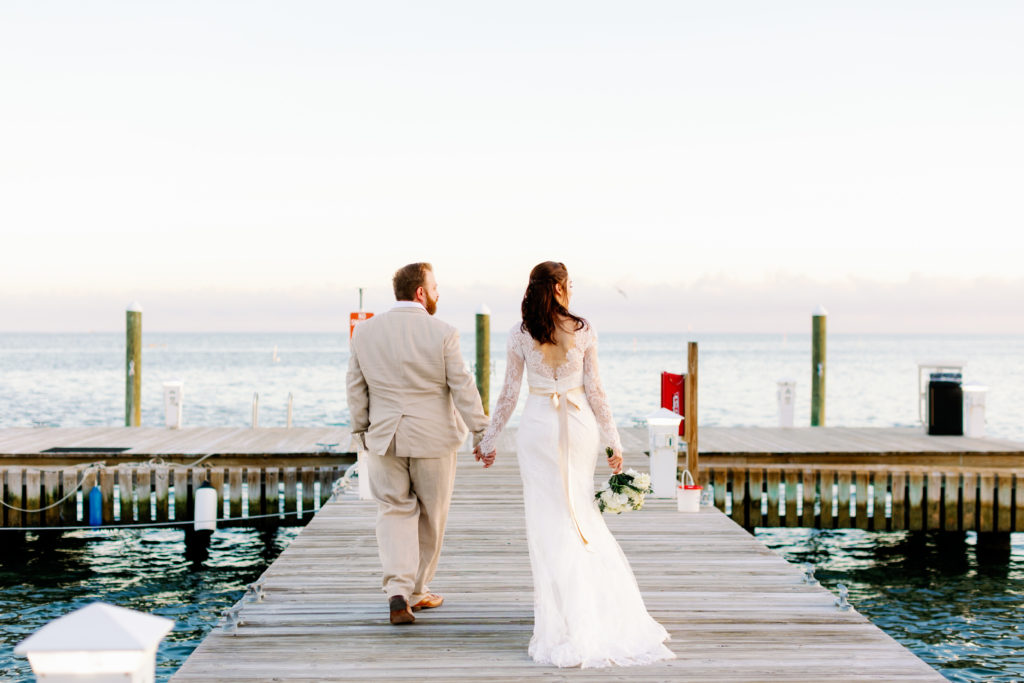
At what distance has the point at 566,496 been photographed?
174 inches

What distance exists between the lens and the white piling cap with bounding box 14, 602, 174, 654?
2.49m

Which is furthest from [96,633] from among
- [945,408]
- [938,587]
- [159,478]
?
[945,408]

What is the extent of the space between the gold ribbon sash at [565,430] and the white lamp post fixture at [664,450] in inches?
175

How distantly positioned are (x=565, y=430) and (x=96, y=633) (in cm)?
242

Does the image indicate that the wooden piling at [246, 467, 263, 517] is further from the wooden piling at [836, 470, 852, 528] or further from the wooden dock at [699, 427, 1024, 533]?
the wooden piling at [836, 470, 852, 528]

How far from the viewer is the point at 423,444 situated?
4688mm

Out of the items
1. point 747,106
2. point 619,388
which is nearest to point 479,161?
point 747,106

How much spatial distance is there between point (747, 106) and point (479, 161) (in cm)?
723

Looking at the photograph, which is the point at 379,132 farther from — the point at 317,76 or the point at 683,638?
the point at 683,638

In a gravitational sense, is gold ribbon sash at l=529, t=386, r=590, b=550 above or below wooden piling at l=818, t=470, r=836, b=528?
above

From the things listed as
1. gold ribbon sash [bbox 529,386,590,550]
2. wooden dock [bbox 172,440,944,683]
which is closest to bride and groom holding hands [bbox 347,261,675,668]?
gold ribbon sash [bbox 529,386,590,550]

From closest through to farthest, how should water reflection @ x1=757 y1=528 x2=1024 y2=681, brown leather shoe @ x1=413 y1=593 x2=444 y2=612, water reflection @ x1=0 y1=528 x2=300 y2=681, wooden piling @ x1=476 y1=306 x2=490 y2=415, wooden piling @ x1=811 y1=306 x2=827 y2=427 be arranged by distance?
brown leather shoe @ x1=413 y1=593 x2=444 y2=612 → water reflection @ x1=757 y1=528 x2=1024 y2=681 → water reflection @ x1=0 y1=528 x2=300 y2=681 → wooden piling @ x1=476 y1=306 x2=490 y2=415 → wooden piling @ x1=811 y1=306 x2=827 y2=427

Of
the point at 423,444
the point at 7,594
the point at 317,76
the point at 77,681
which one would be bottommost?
the point at 7,594

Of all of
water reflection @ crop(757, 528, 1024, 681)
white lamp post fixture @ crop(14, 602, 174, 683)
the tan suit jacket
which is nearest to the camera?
white lamp post fixture @ crop(14, 602, 174, 683)
